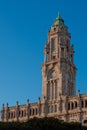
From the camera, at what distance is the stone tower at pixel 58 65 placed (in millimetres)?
138500

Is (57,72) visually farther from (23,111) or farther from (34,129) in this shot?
(34,129)

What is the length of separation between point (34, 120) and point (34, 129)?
4.76 metres

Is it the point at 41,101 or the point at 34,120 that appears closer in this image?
the point at 34,120

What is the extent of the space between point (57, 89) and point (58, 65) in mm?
7615

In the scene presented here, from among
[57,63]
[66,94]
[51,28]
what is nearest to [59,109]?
[66,94]

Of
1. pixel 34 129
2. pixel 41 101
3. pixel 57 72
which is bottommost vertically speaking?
pixel 34 129

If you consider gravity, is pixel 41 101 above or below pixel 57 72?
below

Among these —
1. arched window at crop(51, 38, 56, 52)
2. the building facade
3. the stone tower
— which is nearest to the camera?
the building facade

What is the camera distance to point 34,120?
100125mm

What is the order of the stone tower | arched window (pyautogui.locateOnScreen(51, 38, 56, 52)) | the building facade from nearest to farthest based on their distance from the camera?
the building facade < the stone tower < arched window (pyautogui.locateOnScreen(51, 38, 56, 52))

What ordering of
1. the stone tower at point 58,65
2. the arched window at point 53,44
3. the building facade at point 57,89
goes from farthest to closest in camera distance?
the arched window at point 53,44, the stone tower at point 58,65, the building facade at point 57,89

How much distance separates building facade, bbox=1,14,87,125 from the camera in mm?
130250

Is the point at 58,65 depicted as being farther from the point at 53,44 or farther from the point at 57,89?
the point at 53,44

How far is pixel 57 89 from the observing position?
5453 inches
